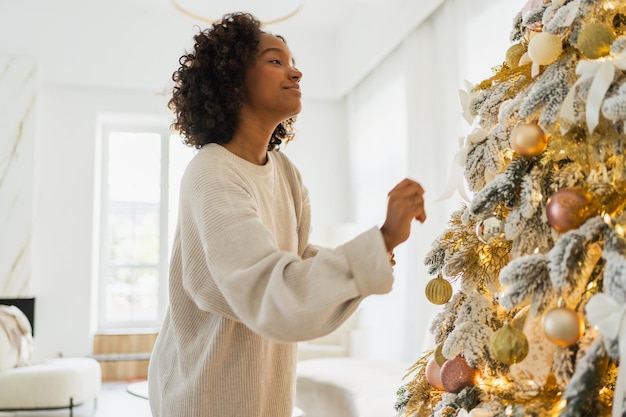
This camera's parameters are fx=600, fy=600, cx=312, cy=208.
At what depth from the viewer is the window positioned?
19.9 feet

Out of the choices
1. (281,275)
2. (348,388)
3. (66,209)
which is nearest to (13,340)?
(66,209)

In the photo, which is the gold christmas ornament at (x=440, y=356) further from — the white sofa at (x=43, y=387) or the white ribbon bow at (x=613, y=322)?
the white sofa at (x=43, y=387)

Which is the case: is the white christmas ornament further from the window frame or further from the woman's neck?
the window frame

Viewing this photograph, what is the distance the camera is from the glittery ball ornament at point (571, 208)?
88cm

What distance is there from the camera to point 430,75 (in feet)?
14.6

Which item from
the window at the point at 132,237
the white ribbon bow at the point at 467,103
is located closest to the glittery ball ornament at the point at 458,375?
the white ribbon bow at the point at 467,103

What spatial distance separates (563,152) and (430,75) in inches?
141

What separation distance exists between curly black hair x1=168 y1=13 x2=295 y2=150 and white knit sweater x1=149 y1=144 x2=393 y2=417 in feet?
0.40

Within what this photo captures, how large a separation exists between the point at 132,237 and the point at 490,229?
549cm

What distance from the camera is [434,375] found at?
118 cm

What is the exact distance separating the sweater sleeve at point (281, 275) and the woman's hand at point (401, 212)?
0.04 m

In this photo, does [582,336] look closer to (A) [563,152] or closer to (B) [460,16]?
(A) [563,152]

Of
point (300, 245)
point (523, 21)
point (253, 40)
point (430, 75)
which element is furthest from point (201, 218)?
point (430, 75)

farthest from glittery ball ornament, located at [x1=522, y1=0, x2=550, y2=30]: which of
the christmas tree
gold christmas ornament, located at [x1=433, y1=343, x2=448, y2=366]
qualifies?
gold christmas ornament, located at [x1=433, y1=343, x2=448, y2=366]
